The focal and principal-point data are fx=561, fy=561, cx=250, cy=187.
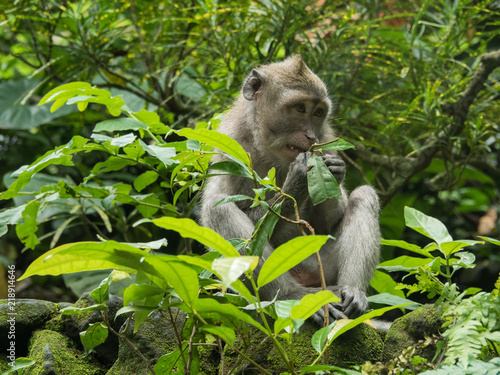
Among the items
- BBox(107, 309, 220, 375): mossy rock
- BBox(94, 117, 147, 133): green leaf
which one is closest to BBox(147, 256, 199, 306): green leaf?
BBox(107, 309, 220, 375): mossy rock

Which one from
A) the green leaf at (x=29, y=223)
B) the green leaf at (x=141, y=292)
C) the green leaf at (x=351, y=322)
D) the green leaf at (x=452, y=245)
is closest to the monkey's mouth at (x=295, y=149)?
the green leaf at (x=452, y=245)

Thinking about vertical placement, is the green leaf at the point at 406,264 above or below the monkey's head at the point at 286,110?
below

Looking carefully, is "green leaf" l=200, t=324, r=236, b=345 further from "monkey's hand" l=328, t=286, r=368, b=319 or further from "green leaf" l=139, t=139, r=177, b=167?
"monkey's hand" l=328, t=286, r=368, b=319

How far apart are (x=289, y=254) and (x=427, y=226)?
48.1 inches

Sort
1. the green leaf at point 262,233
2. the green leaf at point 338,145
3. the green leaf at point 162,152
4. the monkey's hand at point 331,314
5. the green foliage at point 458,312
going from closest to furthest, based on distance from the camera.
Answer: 1. the green foliage at point 458,312
2. the green leaf at point 262,233
3. the green leaf at point 338,145
4. the green leaf at point 162,152
5. the monkey's hand at point 331,314

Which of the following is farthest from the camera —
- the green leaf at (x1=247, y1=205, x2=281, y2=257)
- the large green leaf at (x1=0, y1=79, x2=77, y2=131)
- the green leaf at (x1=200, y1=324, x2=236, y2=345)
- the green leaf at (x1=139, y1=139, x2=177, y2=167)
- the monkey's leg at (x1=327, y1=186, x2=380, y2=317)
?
the large green leaf at (x1=0, y1=79, x2=77, y2=131)

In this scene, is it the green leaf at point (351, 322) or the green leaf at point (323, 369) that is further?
the green leaf at point (351, 322)

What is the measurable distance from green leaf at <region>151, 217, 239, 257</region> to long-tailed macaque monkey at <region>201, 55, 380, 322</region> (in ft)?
5.38

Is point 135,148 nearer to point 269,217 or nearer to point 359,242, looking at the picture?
→ point 269,217

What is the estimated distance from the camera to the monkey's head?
4.59m

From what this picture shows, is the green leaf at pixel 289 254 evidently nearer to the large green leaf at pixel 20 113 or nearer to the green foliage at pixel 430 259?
the green foliage at pixel 430 259

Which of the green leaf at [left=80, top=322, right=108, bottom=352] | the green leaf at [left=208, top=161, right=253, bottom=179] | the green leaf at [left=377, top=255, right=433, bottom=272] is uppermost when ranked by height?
the green leaf at [left=208, top=161, right=253, bottom=179]

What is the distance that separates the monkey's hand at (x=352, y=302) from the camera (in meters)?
3.83

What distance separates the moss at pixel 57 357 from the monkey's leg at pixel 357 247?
1.79m
